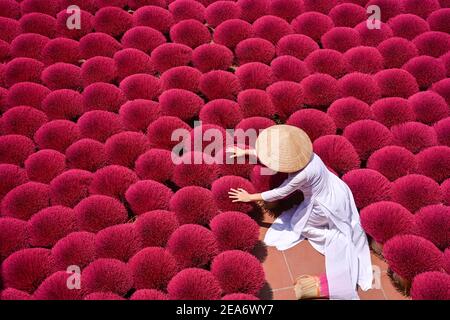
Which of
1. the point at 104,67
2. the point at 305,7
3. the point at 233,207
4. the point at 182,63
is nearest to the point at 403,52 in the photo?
the point at 305,7

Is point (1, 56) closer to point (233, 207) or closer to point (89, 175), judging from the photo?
point (89, 175)

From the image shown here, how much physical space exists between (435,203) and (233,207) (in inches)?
29.2

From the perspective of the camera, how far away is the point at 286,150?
4.33 ft

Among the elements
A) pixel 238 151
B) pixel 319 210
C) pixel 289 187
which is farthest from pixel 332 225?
pixel 238 151

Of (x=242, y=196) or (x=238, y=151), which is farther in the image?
(x=238, y=151)

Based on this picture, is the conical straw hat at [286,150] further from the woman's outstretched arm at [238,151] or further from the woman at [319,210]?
the woman's outstretched arm at [238,151]

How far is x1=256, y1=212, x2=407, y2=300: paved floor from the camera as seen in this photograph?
1.38 metres

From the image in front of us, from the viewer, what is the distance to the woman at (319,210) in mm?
1333

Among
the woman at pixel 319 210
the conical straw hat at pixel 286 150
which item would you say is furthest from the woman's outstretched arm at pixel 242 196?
the conical straw hat at pixel 286 150

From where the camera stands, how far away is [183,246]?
4.35ft

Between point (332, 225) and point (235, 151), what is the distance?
45 cm

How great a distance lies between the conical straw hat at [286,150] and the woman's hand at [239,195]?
0.15 metres

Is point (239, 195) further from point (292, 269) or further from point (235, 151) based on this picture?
point (292, 269)

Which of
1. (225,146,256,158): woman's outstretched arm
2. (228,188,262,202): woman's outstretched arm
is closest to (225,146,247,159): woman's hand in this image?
(225,146,256,158): woman's outstretched arm
